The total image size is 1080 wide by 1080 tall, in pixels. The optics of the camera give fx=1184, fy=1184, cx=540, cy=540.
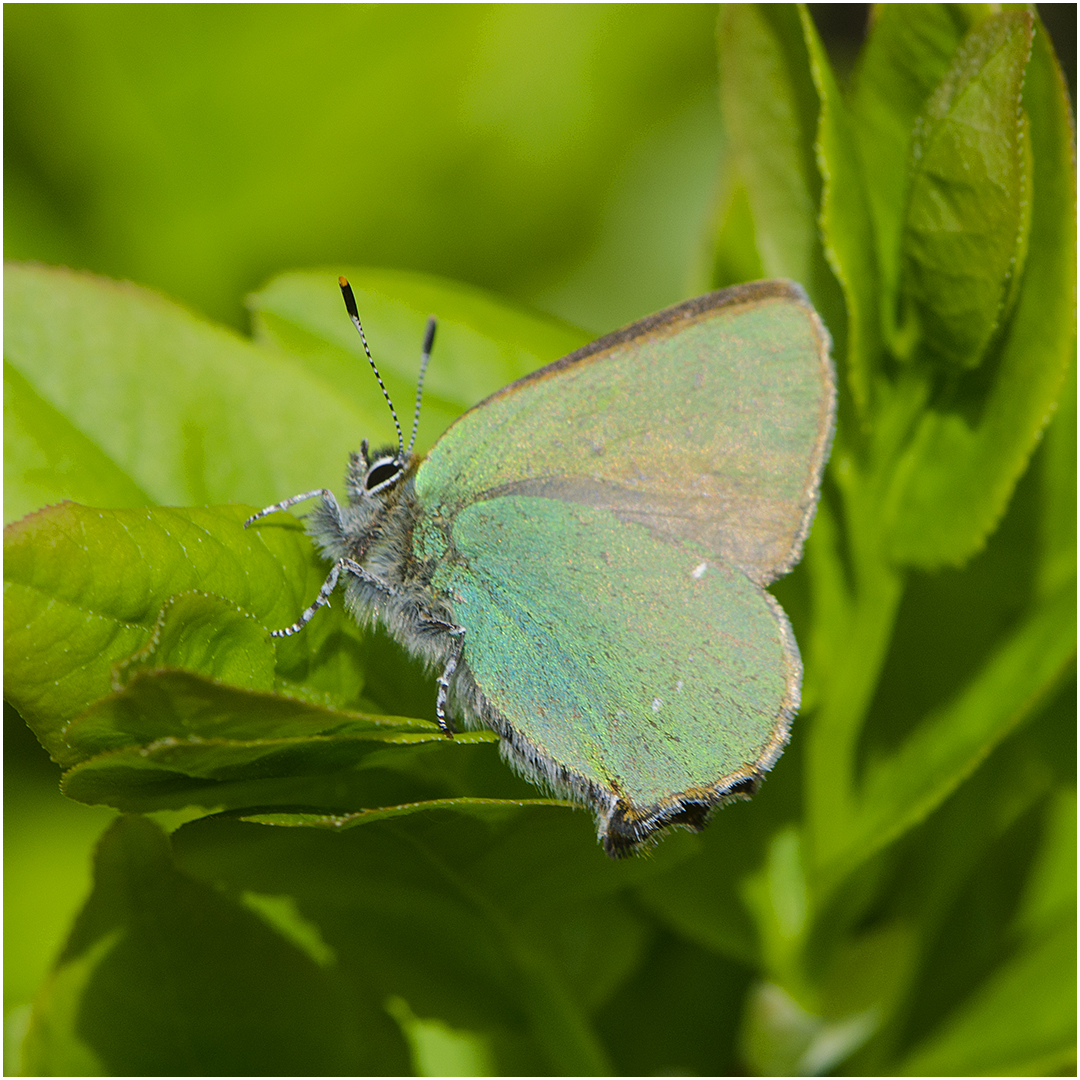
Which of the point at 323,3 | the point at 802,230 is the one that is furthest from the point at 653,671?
the point at 323,3

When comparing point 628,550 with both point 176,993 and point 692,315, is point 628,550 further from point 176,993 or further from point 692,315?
point 176,993

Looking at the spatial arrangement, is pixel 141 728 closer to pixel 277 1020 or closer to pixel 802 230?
pixel 277 1020

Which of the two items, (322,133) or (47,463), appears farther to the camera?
(322,133)

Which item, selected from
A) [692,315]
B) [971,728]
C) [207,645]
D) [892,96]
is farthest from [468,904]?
[892,96]

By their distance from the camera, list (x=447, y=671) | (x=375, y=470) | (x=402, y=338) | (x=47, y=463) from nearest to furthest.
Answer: (x=47, y=463)
(x=447, y=671)
(x=375, y=470)
(x=402, y=338)

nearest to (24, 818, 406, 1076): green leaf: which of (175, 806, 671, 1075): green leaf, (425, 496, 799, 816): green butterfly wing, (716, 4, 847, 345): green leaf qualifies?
(175, 806, 671, 1075): green leaf

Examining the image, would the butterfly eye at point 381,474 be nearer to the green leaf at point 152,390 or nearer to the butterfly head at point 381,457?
the butterfly head at point 381,457

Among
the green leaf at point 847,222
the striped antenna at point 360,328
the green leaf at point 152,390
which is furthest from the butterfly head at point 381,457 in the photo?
the green leaf at point 847,222
